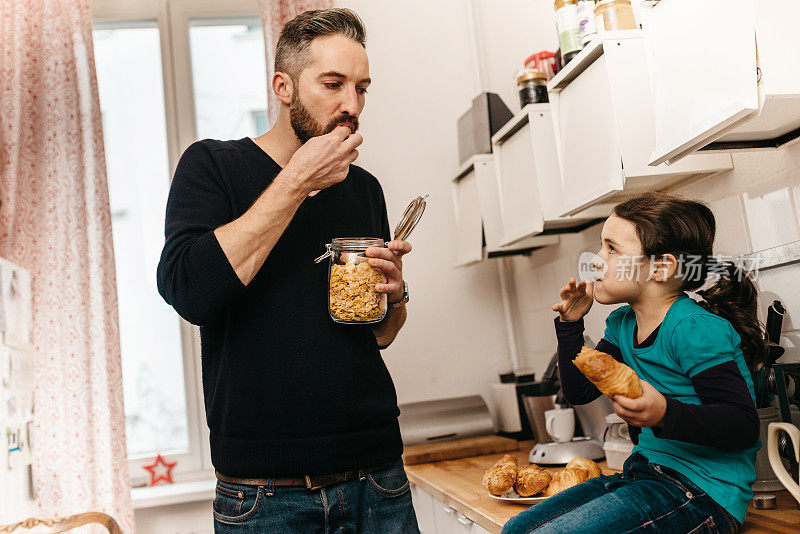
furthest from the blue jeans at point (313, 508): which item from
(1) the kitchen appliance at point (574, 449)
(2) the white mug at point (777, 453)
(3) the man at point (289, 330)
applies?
(1) the kitchen appliance at point (574, 449)

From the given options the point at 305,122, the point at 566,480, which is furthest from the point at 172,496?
the point at 305,122

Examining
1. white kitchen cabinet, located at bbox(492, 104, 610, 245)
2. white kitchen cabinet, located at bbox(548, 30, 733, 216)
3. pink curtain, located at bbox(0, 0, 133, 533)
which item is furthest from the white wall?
pink curtain, located at bbox(0, 0, 133, 533)

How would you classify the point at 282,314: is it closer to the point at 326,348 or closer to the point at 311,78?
the point at 326,348

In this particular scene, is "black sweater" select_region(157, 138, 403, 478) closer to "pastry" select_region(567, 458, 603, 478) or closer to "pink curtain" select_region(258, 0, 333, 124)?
"pastry" select_region(567, 458, 603, 478)

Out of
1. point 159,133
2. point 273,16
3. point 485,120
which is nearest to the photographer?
point 485,120

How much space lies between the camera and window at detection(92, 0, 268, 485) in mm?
2588

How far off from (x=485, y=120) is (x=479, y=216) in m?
0.32

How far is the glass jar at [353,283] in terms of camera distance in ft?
3.36

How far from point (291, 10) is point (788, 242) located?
1.91 metres

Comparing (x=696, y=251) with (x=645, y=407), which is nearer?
(x=645, y=407)

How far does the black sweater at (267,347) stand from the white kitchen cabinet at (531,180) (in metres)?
0.90

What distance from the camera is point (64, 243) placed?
2.36 metres

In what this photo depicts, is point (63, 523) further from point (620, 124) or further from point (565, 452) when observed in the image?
point (620, 124)

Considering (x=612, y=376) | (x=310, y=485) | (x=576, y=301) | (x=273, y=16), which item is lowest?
(x=310, y=485)
